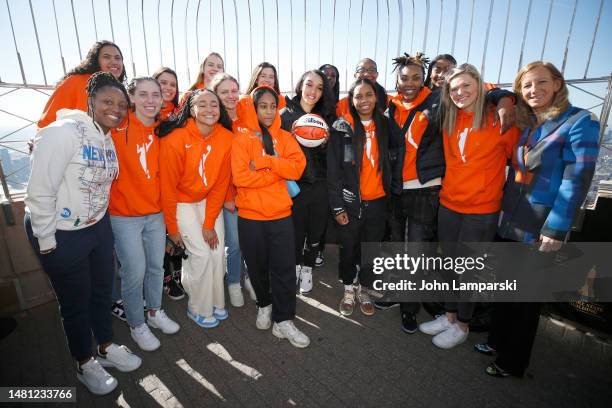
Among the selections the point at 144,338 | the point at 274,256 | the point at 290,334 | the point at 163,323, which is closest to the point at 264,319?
the point at 290,334

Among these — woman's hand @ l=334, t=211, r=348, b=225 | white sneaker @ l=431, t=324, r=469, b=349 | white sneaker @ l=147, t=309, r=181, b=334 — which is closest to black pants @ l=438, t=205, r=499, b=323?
white sneaker @ l=431, t=324, r=469, b=349

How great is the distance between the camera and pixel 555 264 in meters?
2.35

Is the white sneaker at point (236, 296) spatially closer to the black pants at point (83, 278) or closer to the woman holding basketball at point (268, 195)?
the woman holding basketball at point (268, 195)

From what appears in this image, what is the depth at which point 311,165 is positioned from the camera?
10.3 feet

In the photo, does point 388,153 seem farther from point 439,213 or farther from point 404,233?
point 404,233

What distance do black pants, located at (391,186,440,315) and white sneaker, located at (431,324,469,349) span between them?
1.11ft

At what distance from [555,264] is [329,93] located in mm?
2526

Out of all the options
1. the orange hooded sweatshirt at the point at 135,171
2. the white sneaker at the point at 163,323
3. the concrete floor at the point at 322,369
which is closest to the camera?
the concrete floor at the point at 322,369

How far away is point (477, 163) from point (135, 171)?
288 cm

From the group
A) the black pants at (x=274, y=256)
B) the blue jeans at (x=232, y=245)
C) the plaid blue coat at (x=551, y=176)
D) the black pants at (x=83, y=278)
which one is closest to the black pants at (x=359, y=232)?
the black pants at (x=274, y=256)

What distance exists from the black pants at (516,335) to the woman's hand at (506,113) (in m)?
1.44

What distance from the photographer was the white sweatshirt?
70.9 inches

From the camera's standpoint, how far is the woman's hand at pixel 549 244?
2150mm

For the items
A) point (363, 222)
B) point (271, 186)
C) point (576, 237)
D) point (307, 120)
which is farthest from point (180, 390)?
point (576, 237)
